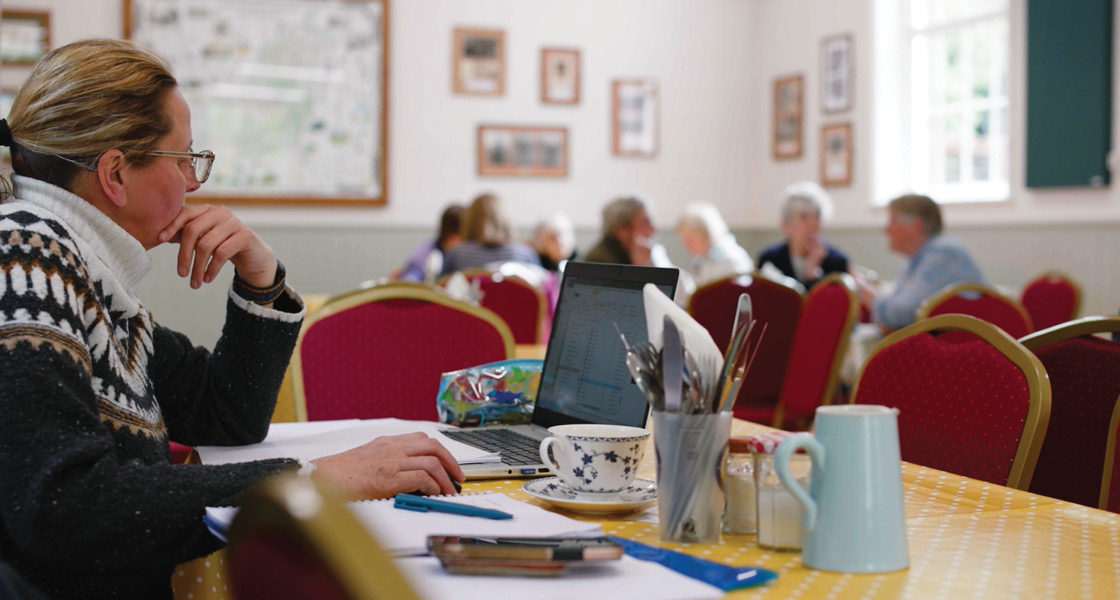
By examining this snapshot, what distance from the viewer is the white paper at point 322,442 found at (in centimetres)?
138

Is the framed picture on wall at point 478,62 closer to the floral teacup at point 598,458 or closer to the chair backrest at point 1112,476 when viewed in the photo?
the chair backrest at point 1112,476

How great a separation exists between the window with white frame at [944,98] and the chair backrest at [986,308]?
9.77 ft

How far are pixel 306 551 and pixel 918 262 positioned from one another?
4.75 metres

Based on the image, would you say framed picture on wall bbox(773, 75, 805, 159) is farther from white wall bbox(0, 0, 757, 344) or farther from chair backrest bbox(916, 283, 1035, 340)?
chair backrest bbox(916, 283, 1035, 340)

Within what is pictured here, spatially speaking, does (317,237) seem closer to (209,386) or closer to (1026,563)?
(209,386)

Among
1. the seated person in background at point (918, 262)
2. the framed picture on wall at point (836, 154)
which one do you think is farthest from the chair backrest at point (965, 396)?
the framed picture on wall at point (836, 154)

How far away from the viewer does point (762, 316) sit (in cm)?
396

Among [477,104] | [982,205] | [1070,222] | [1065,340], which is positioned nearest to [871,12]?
[982,205]

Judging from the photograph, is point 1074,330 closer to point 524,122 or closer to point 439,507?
point 439,507

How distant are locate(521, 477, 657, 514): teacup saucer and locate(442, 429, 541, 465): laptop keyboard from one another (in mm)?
154

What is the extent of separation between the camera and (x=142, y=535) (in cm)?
102

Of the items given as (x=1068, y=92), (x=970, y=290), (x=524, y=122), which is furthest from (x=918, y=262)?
(x=524, y=122)

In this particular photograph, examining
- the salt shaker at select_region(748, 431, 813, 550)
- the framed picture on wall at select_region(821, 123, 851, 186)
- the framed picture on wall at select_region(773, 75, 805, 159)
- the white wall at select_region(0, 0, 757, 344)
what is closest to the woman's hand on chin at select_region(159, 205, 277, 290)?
the salt shaker at select_region(748, 431, 813, 550)

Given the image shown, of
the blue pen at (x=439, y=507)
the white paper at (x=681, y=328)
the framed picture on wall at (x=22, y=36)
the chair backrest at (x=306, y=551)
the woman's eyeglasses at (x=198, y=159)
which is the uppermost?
the framed picture on wall at (x=22, y=36)
